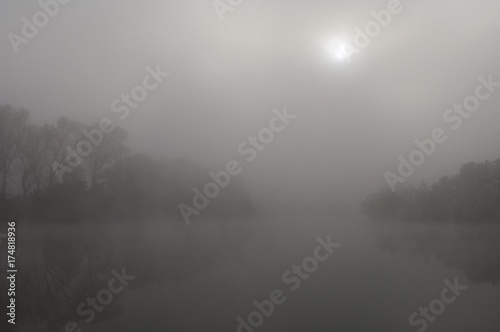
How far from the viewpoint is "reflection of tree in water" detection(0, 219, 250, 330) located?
204 centimetres

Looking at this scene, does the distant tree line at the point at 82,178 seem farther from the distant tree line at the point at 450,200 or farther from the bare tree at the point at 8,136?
the distant tree line at the point at 450,200

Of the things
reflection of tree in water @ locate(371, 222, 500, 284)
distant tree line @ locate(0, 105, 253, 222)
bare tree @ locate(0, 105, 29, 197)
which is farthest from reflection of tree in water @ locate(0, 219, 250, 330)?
reflection of tree in water @ locate(371, 222, 500, 284)

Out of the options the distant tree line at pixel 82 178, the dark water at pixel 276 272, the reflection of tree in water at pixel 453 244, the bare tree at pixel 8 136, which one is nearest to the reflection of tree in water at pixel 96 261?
the dark water at pixel 276 272

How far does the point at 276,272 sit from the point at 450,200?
1459 mm

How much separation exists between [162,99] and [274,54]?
103 cm

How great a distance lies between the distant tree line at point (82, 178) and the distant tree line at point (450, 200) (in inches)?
47.3

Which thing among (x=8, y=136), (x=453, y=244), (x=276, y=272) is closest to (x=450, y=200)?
(x=453, y=244)

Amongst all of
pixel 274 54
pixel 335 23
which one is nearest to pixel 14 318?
pixel 274 54

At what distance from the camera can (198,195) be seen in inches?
96.4

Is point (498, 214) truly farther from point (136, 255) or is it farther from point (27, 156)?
point (27, 156)

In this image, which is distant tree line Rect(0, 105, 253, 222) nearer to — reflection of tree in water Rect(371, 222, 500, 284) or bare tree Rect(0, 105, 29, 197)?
bare tree Rect(0, 105, 29, 197)

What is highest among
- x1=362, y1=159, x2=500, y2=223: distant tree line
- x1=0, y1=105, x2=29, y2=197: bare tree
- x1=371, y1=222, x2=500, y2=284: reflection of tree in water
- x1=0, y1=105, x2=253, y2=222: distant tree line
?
x1=0, y1=105, x2=29, y2=197: bare tree

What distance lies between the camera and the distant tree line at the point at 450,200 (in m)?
2.47

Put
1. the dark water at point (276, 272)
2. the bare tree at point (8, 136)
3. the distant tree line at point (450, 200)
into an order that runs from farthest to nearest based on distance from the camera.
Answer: the distant tree line at point (450, 200)
the bare tree at point (8, 136)
the dark water at point (276, 272)
